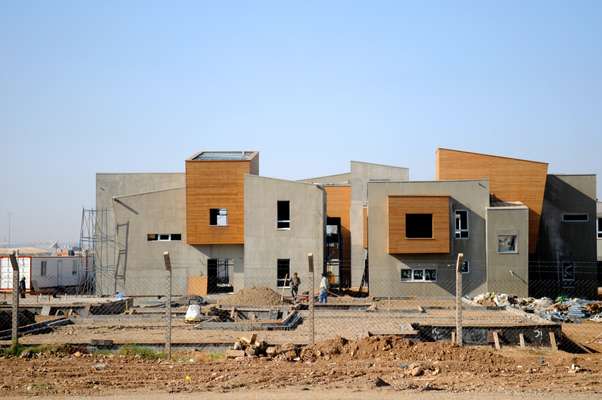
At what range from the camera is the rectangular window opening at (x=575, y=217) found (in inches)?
1708

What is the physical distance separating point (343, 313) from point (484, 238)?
50.2ft

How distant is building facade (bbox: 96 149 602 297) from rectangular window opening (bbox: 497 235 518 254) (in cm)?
6

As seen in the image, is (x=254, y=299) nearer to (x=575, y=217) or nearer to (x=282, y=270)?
(x=282, y=270)

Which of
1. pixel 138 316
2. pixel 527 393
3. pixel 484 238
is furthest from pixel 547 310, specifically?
pixel 527 393

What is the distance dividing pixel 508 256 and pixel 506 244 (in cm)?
71

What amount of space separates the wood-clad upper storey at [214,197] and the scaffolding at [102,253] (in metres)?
5.70

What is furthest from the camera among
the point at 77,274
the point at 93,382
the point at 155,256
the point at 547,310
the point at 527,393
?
the point at 77,274

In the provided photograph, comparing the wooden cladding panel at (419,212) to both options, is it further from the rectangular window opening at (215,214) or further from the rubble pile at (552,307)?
the rectangular window opening at (215,214)

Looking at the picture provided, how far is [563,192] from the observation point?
144 ft

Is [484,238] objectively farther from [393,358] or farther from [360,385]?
[360,385]

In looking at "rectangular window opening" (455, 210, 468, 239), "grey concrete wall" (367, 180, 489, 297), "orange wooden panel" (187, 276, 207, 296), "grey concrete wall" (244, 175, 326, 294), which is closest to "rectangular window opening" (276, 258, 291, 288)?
"grey concrete wall" (244, 175, 326, 294)

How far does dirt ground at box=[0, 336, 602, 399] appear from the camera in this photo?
38.2 feet

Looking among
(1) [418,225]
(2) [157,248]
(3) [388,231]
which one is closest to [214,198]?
(2) [157,248]

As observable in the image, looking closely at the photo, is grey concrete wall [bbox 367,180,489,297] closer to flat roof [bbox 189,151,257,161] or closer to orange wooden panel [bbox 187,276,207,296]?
flat roof [bbox 189,151,257,161]
